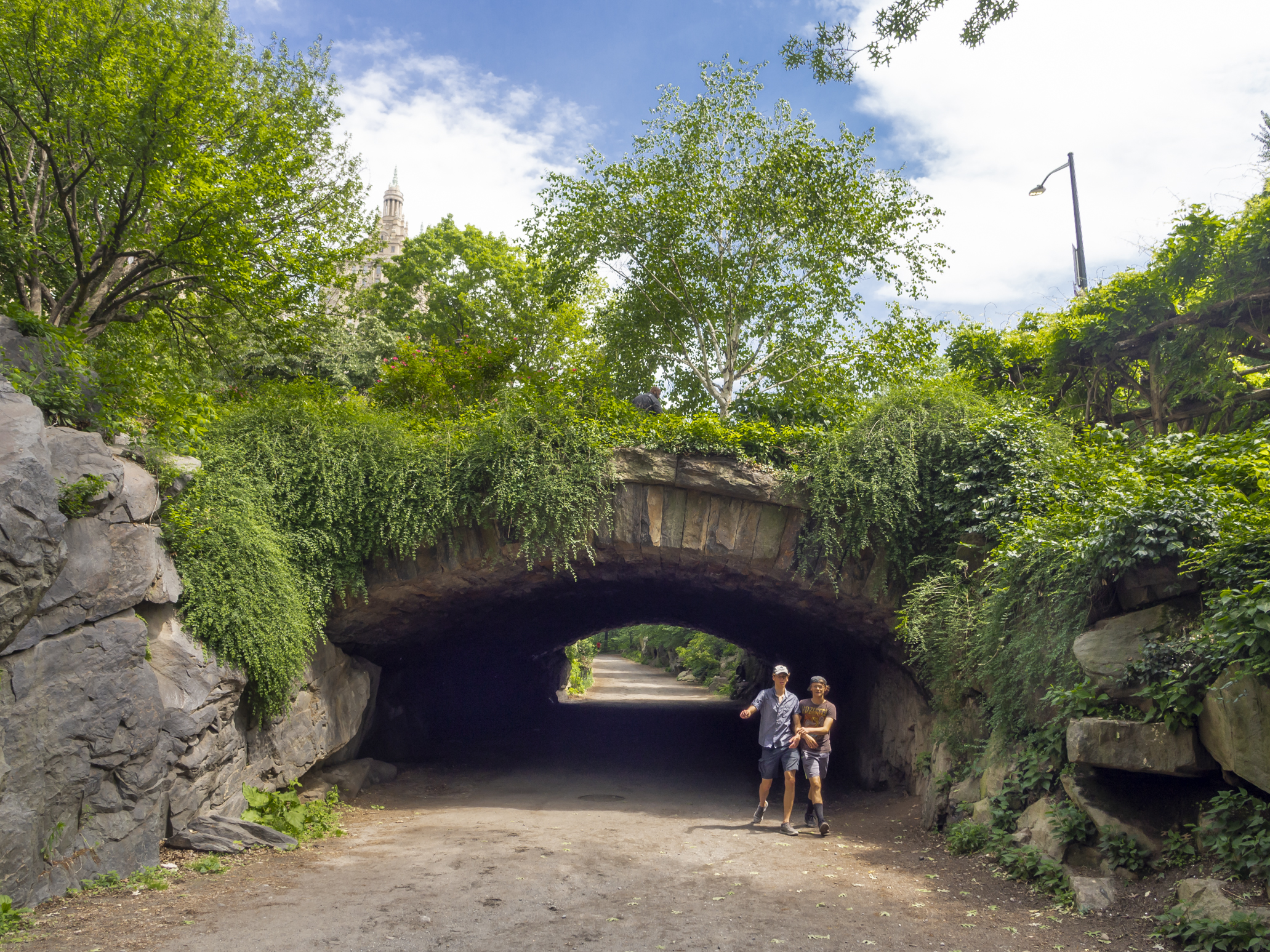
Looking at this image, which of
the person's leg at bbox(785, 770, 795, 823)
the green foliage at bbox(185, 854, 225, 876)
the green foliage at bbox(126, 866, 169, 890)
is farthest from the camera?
the person's leg at bbox(785, 770, 795, 823)

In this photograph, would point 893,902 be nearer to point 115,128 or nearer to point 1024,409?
point 1024,409

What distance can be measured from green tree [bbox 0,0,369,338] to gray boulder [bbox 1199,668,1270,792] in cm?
936

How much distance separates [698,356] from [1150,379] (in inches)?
294

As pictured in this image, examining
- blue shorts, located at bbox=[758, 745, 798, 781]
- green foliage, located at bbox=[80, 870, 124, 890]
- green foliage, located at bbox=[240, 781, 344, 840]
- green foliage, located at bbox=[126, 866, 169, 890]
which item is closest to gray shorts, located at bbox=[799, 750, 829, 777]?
blue shorts, located at bbox=[758, 745, 798, 781]

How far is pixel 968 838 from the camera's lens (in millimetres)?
6551

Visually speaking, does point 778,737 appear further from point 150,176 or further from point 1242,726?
point 150,176

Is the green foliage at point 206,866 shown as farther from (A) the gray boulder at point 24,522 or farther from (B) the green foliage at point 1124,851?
(B) the green foliage at point 1124,851

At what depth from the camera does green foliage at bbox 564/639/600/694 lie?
28266mm

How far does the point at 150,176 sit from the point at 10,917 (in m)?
7.56

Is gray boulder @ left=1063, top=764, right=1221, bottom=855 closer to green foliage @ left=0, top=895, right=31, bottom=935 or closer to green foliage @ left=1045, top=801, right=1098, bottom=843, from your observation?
green foliage @ left=1045, top=801, right=1098, bottom=843

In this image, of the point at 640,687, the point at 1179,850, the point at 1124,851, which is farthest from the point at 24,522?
the point at 640,687

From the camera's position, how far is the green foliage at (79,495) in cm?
577

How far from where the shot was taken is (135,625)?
6074 millimetres

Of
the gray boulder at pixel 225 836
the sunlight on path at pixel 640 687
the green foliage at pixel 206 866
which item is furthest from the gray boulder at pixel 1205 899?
the sunlight on path at pixel 640 687
